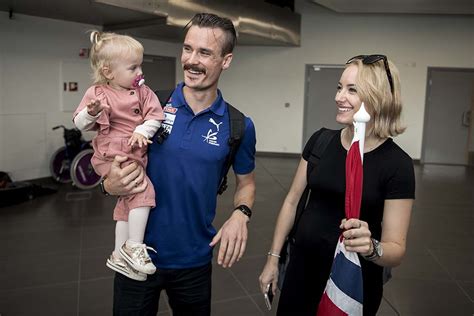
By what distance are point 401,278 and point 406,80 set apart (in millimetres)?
7367

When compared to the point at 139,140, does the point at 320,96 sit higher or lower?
higher

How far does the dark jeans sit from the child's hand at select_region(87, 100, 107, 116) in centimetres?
63

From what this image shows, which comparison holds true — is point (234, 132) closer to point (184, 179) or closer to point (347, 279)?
point (184, 179)

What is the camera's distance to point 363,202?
1.52 metres

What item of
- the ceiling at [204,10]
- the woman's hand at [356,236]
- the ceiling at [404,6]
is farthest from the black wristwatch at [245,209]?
the ceiling at [404,6]

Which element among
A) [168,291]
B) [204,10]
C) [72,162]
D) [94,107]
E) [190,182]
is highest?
[204,10]

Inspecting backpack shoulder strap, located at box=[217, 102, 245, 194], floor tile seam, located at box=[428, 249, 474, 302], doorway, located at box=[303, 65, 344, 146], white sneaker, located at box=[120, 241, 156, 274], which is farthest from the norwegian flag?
doorway, located at box=[303, 65, 344, 146]

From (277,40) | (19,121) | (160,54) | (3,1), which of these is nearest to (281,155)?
(277,40)

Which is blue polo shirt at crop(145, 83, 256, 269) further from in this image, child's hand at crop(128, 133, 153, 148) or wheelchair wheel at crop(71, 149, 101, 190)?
wheelchair wheel at crop(71, 149, 101, 190)

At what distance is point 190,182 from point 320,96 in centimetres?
943

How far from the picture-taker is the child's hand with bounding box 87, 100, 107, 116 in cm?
147

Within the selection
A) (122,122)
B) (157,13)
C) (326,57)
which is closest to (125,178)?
(122,122)

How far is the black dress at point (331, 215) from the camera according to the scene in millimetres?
1511

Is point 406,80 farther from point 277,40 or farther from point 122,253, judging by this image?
point 122,253
